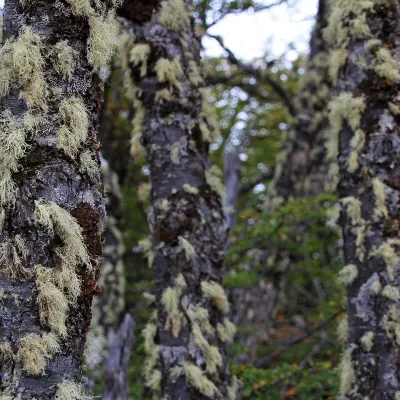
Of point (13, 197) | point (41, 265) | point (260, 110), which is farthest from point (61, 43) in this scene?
point (260, 110)

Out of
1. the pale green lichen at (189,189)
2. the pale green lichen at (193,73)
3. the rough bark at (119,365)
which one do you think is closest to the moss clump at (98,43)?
the pale green lichen at (189,189)

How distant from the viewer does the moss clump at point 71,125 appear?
1707mm

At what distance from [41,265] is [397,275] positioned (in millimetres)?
2061

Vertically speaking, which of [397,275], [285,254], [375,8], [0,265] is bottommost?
[0,265]

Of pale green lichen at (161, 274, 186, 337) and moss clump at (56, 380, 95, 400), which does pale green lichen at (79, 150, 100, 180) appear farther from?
pale green lichen at (161, 274, 186, 337)

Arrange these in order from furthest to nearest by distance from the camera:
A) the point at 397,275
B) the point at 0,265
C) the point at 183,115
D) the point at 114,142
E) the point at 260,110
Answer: the point at 260,110
the point at 114,142
the point at 183,115
the point at 397,275
the point at 0,265

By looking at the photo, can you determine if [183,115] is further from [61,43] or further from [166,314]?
[61,43]

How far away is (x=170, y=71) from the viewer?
3.29 m

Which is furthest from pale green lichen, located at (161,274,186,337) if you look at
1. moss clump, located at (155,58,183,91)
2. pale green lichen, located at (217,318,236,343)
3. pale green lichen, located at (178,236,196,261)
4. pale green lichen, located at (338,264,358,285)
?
moss clump, located at (155,58,183,91)

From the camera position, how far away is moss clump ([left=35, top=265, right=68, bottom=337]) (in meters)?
1.58

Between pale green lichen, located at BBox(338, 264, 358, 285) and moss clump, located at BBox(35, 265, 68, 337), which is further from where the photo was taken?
pale green lichen, located at BBox(338, 264, 358, 285)

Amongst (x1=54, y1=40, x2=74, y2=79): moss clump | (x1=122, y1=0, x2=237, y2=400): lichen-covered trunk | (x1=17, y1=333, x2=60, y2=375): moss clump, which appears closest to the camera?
(x1=17, y1=333, x2=60, y2=375): moss clump

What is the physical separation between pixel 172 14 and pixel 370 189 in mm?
1748

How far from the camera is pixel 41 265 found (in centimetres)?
162
